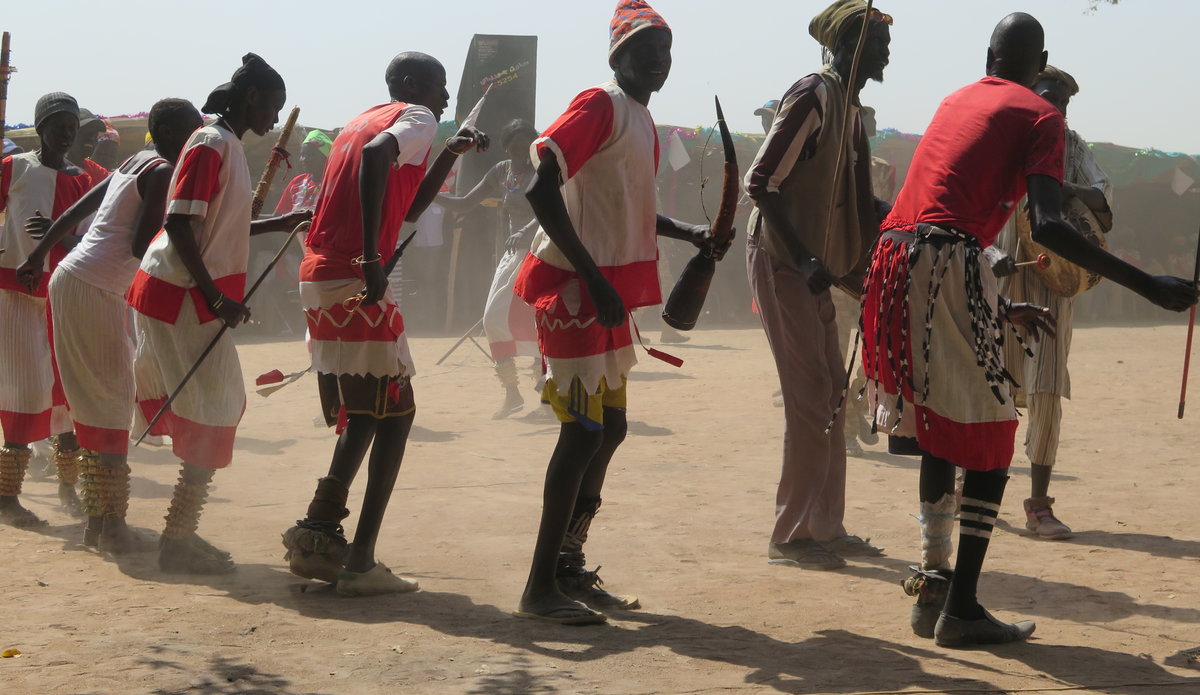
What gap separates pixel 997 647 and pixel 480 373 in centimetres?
897

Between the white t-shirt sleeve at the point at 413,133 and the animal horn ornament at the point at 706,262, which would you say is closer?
the animal horn ornament at the point at 706,262

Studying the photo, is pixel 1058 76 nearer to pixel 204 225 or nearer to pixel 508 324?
pixel 204 225

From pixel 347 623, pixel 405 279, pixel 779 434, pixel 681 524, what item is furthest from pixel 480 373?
pixel 347 623

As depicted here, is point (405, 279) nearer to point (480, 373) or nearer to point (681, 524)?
point (480, 373)

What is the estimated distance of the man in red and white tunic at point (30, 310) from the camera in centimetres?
638

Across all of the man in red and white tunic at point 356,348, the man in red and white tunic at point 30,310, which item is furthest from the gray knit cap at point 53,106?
the man in red and white tunic at point 356,348

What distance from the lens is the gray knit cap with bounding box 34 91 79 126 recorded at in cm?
635

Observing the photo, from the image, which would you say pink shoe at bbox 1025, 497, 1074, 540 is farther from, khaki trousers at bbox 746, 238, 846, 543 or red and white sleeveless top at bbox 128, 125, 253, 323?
red and white sleeveless top at bbox 128, 125, 253, 323

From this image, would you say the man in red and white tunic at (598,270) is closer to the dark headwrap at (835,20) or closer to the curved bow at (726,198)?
the curved bow at (726,198)

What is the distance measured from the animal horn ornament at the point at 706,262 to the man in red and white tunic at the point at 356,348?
1022 mm

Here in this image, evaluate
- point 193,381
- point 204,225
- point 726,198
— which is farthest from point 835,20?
point 193,381

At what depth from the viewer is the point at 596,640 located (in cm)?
421

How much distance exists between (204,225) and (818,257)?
2.49 metres

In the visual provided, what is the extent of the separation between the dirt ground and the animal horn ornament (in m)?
1.07
